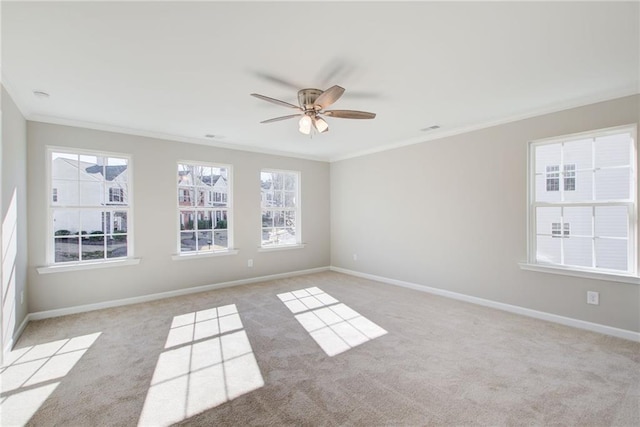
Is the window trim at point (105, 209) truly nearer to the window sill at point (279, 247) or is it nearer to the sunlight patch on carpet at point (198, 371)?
the sunlight patch on carpet at point (198, 371)

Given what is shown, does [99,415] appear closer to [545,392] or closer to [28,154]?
[545,392]

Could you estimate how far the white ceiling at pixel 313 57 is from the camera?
1.82 m

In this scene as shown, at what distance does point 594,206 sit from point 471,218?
4.22ft

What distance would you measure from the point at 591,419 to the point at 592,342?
1421mm

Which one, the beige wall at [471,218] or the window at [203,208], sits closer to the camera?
the beige wall at [471,218]

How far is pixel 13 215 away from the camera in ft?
9.80

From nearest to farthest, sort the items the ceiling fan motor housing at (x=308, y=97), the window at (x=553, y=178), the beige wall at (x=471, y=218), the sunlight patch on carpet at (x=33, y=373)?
the sunlight patch on carpet at (x=33, y=373) < the ceiling fan motor housing at (x=308, y=97) < the beige wall at (x=471, y=218) < the window at (x=553, y=178)

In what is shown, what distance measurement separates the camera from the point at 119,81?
271cm

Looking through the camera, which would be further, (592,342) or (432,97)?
(432,97)

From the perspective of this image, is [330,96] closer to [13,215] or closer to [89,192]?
[13,215]

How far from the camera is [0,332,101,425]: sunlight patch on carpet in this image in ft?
6.48

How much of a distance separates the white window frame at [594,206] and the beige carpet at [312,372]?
633mm

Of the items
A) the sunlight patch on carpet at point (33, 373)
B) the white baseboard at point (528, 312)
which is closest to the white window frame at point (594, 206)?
the white baseboard at point (528, 312)

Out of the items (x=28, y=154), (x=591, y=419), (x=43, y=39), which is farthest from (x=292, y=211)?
(x=591, y=419)
